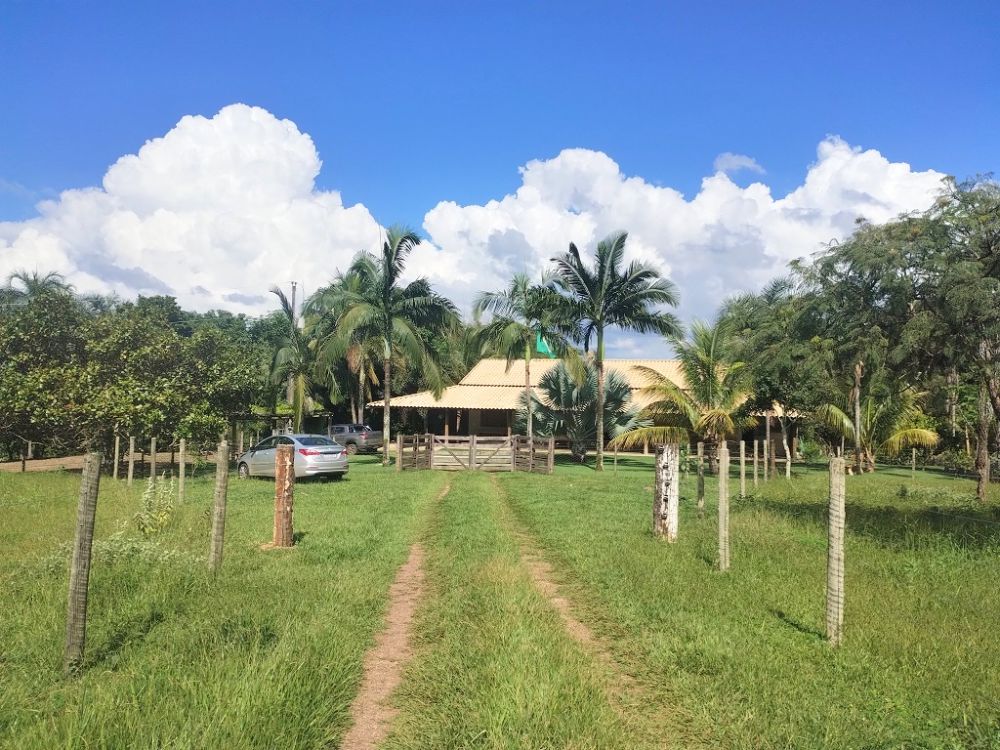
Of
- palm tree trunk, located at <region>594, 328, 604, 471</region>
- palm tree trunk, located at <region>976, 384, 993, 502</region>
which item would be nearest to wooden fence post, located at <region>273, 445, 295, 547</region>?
palm tree trunk, located at <region>976, 384, 993, 502</region>

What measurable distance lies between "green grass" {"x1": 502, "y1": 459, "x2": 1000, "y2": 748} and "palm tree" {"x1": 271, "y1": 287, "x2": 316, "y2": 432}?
26.3 m

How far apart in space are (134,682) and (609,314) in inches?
821

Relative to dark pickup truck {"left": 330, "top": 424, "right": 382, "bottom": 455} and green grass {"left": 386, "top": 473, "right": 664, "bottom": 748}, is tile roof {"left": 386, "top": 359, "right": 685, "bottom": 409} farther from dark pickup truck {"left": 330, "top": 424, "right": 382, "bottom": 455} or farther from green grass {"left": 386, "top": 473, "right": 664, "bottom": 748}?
green grass {"left": 386, "top": 473, "right": 664, "bottom": 748}

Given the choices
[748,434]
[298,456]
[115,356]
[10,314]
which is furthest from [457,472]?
[748,434]

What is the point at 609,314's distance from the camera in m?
23.7

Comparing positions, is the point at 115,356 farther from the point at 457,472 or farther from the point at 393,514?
the point at 393,514

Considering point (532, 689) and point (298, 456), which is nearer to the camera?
point (532, 689)

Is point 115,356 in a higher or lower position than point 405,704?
higher

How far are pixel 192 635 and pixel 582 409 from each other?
2265 cm

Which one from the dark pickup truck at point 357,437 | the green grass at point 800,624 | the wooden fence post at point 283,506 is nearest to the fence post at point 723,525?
the green grass at point 800,624

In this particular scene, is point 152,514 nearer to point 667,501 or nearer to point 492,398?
point 667,501

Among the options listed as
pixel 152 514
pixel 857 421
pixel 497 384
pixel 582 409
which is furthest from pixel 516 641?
pixel 497 384

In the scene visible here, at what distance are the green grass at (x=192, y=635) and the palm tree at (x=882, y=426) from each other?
20.7 m

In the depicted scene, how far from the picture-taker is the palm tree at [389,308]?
24739 millimetres
